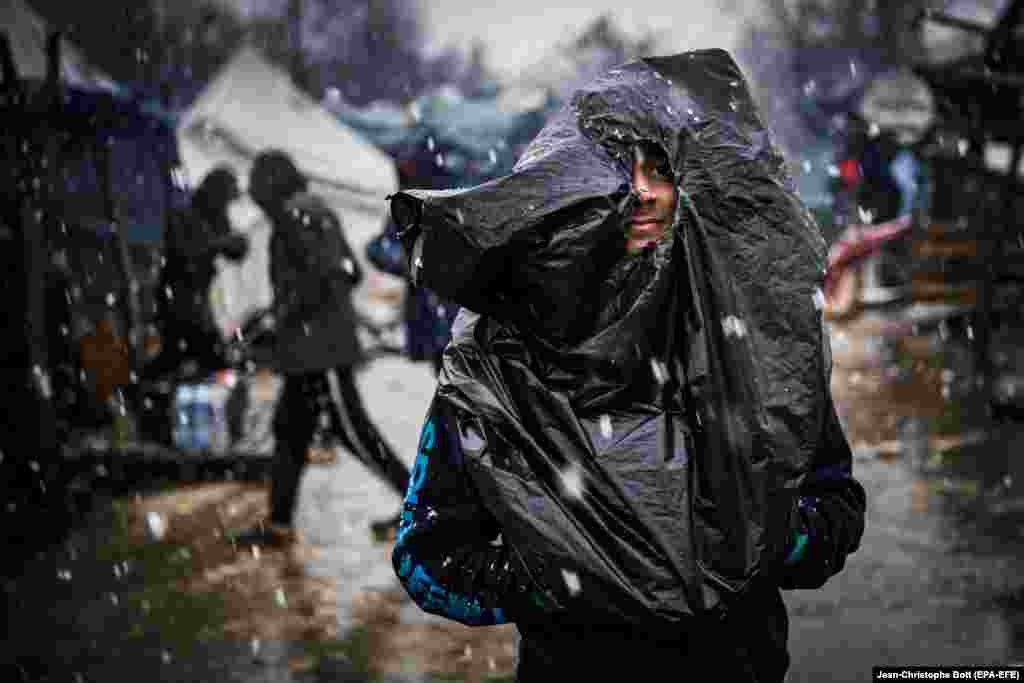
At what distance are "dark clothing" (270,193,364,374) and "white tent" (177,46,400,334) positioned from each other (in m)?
6.80

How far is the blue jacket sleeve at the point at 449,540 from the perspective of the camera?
6.48 feet

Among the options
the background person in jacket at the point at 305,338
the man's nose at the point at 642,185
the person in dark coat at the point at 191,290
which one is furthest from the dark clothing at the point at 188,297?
the man's nose at the point at 642,185

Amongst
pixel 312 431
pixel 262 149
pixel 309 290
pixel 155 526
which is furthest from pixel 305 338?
pixel 262 149

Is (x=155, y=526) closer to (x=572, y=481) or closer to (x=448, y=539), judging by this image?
(x=448, y=539)

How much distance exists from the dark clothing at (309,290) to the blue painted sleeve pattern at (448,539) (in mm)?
4656

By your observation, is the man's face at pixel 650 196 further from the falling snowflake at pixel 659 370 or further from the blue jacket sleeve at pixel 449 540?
the blue jacket sleeve at pixel 449 540

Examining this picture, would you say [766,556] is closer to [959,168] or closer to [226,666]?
[226,666]

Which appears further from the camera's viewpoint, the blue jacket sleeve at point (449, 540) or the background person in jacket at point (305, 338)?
the background person in jacket at point (305, 338)

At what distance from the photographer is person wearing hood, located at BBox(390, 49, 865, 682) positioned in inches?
70.8

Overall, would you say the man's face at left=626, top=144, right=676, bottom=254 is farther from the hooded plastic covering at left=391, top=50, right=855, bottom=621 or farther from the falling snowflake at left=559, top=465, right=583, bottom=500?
the falling snowflake at left=559, top=465, right=583, bottom=500

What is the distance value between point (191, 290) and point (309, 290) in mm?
3134

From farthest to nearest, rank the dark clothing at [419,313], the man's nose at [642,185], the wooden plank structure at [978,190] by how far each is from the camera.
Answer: the wooden plank structure at [978,190], the dark clothing at [419,313], the man's nose at [642,185]

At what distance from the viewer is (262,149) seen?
48.3 ft

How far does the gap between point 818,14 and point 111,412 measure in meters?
46.7
